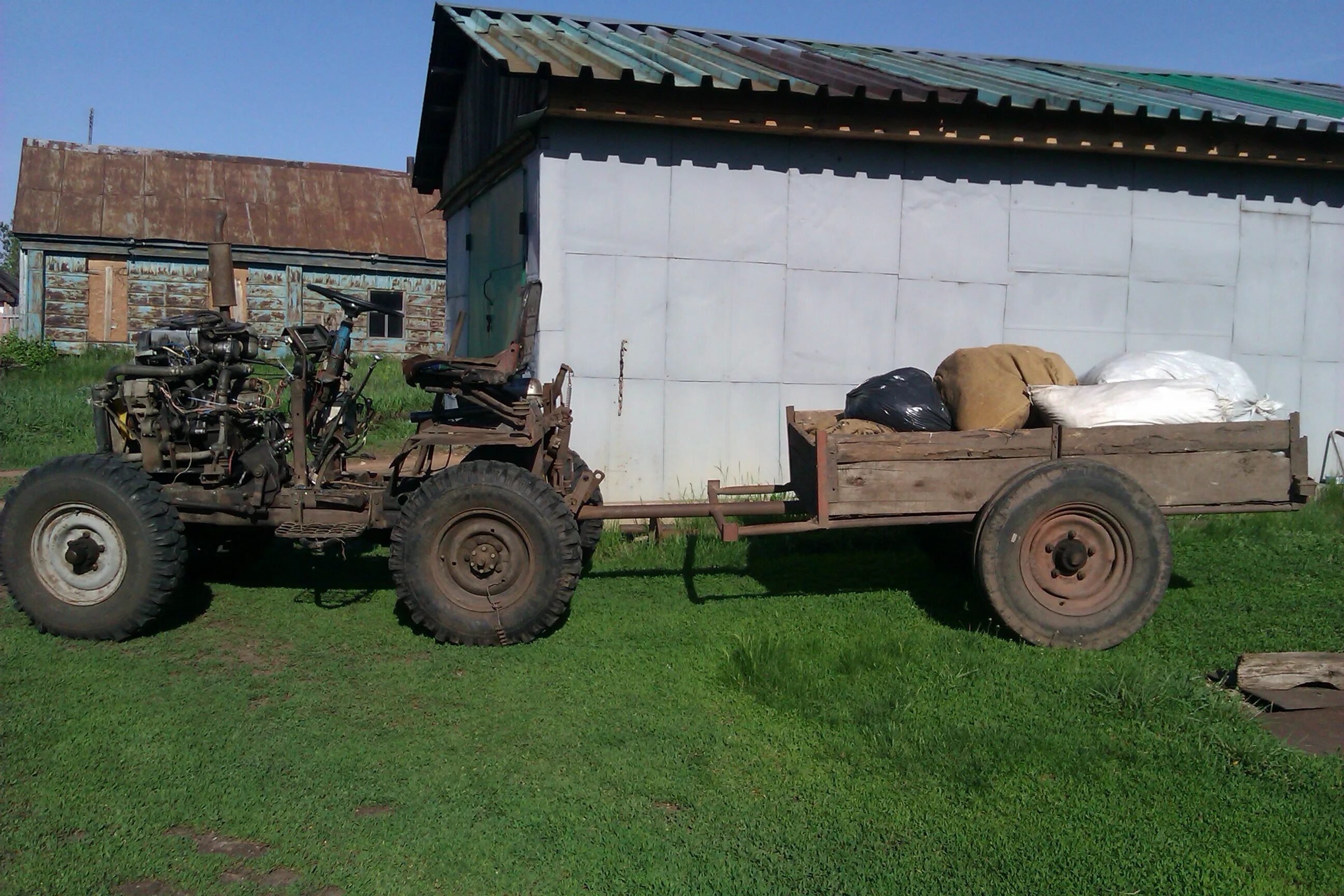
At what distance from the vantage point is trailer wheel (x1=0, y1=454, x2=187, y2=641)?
5367 mm

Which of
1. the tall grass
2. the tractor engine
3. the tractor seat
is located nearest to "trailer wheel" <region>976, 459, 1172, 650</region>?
the tractor seat

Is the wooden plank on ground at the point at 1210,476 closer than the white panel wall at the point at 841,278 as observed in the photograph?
Yes

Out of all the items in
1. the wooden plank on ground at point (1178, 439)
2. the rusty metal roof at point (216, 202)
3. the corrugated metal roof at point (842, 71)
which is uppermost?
the rusty metal roof at point (216, 202)

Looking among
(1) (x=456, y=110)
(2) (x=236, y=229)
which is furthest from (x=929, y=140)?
(2) (x=236, y=229)

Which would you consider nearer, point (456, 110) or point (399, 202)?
point (456, 110)

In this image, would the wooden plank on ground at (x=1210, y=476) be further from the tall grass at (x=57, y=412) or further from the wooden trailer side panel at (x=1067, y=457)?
the tall grass at (x=57, y=412)

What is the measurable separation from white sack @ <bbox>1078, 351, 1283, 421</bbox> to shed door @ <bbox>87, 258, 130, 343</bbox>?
2102cm

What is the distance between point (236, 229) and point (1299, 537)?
21467 millimetres

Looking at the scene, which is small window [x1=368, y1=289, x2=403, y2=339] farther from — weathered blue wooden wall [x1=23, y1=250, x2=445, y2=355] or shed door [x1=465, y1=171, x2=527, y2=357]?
shed door [x1=465, y1=171, x2=527, y2=357]

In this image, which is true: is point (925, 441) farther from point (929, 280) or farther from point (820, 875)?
point (929, 280)

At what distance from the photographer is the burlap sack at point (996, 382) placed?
5.85 meters

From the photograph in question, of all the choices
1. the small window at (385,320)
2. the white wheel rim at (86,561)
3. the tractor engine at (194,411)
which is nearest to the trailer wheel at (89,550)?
the white wheel rim at (86,561)

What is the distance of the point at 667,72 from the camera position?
300 inches

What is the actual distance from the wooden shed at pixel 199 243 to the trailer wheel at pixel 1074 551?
58.5 ft
